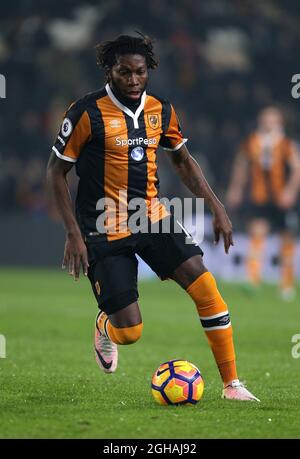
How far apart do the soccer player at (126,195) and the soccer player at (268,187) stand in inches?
336

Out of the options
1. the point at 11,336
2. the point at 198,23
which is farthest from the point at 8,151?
the point at 11,336

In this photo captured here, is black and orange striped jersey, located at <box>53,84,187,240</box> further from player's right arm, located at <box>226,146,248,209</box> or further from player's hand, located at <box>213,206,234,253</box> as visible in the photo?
player's right arm, located at <box>226,146,248,209</box>

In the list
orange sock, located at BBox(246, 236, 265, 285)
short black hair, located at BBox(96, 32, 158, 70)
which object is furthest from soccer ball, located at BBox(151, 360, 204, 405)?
orange sock, located at BBox(246, 236, 265, 285)

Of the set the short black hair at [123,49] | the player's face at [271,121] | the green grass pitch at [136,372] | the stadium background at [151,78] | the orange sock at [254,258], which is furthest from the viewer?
the stadium background at [151,78]

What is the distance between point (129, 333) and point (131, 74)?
1.62 meters

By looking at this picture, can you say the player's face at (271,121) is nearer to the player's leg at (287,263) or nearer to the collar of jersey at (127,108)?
the player's leg at (287,263)

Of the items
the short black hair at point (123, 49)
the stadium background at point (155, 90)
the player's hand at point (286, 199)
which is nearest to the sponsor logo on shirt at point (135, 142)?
the short black hair at point (123, 49)

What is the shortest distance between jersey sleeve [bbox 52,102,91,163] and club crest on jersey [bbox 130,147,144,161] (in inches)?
13.1

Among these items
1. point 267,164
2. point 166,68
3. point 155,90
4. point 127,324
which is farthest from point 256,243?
point 127,324

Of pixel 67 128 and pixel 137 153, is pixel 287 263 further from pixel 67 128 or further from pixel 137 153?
pixel 67 128

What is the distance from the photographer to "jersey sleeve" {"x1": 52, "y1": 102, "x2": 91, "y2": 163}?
20.8ft

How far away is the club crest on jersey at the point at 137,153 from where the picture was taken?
6.57 m

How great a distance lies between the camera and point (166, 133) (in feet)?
22.1
